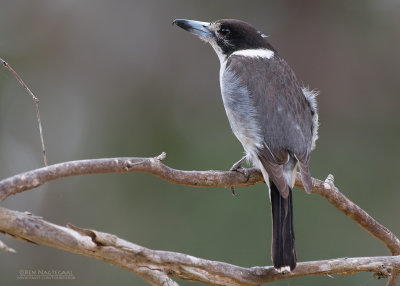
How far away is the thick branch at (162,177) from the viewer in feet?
7.41

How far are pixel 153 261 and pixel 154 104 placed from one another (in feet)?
14.2

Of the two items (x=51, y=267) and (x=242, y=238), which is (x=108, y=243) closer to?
(x=242, y=238)

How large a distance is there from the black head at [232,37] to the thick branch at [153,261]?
1.75 meters

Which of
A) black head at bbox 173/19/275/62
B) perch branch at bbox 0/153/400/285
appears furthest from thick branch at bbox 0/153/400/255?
black head at bbox 173/19/275/62

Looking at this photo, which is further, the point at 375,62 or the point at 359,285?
the point at 375,62

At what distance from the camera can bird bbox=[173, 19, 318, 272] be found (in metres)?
3.20

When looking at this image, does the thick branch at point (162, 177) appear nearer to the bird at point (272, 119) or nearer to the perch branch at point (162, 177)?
the perch branch at point (162, 177)

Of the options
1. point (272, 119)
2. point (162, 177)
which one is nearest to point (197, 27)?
point (272, 119)

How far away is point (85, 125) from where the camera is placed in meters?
6.88

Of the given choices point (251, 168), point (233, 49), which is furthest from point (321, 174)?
point (251, 168)

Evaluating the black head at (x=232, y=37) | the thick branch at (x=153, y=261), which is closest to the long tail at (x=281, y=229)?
the thick branch at (x=153, y=261)

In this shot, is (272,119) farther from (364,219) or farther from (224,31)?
(224,31)

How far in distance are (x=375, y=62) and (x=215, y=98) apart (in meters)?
1.78

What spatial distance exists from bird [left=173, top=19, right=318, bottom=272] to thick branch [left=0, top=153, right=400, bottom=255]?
5.5 inches
